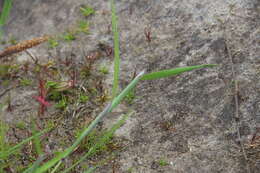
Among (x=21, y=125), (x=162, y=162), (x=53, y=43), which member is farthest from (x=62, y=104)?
(x=162, y=162)

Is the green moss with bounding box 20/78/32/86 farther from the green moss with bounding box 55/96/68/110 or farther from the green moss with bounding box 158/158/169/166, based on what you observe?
the green moss with bounding box 158/158/169/166

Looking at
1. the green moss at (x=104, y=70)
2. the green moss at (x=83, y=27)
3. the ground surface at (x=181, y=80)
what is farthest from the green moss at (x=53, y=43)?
the green moss at (x=104, y=70)

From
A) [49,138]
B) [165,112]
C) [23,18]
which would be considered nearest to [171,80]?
[165,112]

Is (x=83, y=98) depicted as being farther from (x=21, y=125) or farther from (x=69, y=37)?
(x=69, y=37)

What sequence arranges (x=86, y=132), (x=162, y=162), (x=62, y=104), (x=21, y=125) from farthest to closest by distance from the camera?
(x=62, y=104)
(x=21, y=125)
(x=162, y=162)
(x=86, y=132)

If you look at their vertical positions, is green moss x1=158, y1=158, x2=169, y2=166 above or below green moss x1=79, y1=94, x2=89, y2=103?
below

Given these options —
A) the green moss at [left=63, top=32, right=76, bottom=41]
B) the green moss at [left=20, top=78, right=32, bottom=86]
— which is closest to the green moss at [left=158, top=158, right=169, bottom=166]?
the green moss at [left=20, top=78, right=32, bottom=86]

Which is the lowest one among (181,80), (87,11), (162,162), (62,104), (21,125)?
(162,162)

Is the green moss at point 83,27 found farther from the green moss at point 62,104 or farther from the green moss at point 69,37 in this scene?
the green moss at point 62,104

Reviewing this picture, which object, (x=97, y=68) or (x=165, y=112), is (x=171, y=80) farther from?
(x=97, y=68)
